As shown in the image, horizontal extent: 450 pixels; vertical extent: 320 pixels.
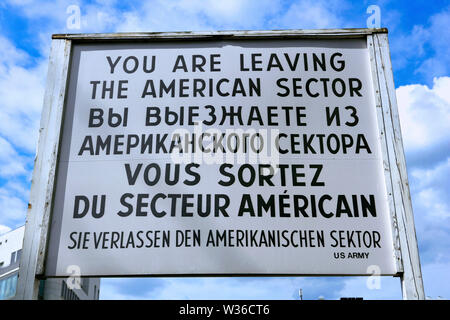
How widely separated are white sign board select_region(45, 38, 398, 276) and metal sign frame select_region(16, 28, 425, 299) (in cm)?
5

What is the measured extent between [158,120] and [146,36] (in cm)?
83

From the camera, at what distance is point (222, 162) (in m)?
3.23

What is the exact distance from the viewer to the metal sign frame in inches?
117

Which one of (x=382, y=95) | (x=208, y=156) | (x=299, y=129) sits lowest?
(x=208, y=156)

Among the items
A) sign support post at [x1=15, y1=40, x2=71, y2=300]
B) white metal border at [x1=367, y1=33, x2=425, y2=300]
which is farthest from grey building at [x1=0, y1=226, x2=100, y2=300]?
white metal border at [x1=367, y1=33, x2=425, y2=300]

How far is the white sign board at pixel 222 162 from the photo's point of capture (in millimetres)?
2977

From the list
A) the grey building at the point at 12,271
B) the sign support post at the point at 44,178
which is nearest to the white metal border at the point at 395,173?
the sign support post at the point at 44,178

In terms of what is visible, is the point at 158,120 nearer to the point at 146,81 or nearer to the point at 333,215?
the point at 146,81

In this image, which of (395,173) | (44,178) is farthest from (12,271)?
(395,173)

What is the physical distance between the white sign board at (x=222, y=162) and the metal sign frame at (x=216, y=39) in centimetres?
5

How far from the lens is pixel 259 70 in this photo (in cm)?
356

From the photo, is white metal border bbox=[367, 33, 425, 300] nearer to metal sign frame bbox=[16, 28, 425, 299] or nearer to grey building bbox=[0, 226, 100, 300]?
metal sign frame bbox=[16, 28, 425, 299]

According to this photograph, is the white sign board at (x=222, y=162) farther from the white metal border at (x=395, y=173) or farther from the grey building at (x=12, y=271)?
the grey building at (x=12, y=271)
